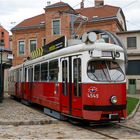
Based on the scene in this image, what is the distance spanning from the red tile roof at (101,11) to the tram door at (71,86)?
33.9 metres

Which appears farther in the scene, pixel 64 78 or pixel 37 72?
pixel 37 72

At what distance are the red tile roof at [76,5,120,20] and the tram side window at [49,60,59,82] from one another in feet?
105

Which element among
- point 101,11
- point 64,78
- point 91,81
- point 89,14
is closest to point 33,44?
point 89,14

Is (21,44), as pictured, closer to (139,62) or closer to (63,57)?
(139,62)

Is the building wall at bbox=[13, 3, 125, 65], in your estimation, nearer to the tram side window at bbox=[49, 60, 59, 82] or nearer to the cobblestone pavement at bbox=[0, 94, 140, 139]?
the tram side window at bbox=[49, 60, 59, 82]

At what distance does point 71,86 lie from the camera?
44.9 feet

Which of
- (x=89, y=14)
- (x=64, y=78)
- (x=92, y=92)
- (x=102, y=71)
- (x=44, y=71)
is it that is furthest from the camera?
(x=89, y=14)

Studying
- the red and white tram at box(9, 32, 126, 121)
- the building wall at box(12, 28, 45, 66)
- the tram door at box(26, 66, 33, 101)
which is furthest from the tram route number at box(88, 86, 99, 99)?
A: the building wall at box(12, 28, 45, 66)

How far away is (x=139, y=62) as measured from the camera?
41.4 meters

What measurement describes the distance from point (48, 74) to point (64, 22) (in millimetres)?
33903

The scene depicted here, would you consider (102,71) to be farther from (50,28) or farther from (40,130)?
(50,28)

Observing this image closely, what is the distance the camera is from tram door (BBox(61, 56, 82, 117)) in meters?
13.2

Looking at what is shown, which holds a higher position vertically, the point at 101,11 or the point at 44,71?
the point at 101,11

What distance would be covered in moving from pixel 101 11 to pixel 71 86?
3760 centimetres
